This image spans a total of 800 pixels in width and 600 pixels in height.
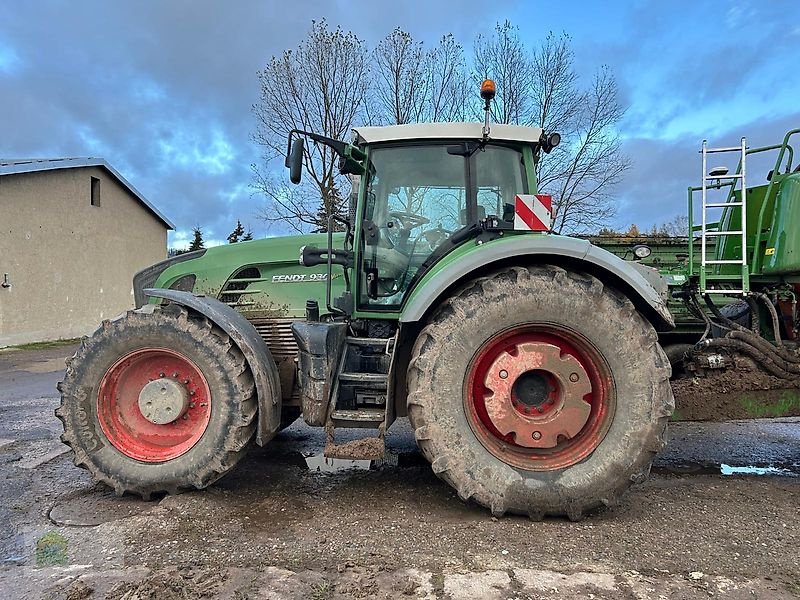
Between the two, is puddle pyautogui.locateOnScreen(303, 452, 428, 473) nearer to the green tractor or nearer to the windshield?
the green tractor

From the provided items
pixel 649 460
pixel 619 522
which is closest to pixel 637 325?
pixel 649 460

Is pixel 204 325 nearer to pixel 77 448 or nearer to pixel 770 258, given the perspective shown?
pixel 77 448

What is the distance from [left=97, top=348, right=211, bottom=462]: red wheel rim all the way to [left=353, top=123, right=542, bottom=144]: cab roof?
1926 mm

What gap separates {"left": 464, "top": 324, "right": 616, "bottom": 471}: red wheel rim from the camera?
10.9 ft

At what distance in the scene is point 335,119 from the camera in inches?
762

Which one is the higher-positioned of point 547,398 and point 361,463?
point 547,398

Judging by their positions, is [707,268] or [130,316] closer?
[130,316]

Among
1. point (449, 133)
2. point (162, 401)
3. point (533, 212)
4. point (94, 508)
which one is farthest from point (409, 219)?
point (94, 508)

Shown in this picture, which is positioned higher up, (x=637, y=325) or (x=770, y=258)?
(x=770, y=258)

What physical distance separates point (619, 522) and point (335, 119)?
18094 millimetres

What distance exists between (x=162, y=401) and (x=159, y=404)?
28 mm

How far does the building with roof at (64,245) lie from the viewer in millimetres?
14320

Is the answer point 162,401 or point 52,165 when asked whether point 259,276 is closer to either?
point 162,401

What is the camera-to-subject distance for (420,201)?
385 centimetres
